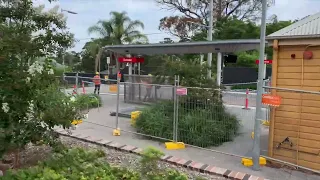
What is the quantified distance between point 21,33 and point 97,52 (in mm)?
34546

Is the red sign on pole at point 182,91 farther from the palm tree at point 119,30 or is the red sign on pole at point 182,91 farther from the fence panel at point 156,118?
the palm tree at point 119,30

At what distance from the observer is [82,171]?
3.85 m

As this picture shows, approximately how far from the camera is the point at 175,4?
3509 centimetres

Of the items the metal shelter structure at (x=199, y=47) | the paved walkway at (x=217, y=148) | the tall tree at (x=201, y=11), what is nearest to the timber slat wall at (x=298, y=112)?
the paved walkway at (x=217, y=148)

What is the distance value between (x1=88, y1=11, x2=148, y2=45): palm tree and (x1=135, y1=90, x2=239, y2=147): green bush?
92.3 ft

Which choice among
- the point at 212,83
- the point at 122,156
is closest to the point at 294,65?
the point at 212,83

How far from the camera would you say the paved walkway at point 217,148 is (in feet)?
16.9

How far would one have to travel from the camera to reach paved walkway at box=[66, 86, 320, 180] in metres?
5.16

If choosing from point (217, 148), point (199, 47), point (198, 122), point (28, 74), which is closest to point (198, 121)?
point (198, 122)

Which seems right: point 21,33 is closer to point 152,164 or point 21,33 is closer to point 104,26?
point 152,164

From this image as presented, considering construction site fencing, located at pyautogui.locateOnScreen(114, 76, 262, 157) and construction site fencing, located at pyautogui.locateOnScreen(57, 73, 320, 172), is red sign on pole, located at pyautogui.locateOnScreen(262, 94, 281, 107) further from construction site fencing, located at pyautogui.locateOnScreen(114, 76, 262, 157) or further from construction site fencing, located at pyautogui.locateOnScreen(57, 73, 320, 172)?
construction site fencing, located at pyautogui.locateOnScreen(114, 76, 262, 157)

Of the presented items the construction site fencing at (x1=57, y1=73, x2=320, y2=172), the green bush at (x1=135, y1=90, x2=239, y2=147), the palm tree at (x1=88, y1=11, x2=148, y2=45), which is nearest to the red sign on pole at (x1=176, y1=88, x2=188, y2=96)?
the construction site fencing at (x1=57, y1=73, x2=320, y2=172)

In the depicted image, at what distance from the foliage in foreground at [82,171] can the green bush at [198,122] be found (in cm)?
273

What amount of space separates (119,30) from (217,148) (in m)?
29.6
